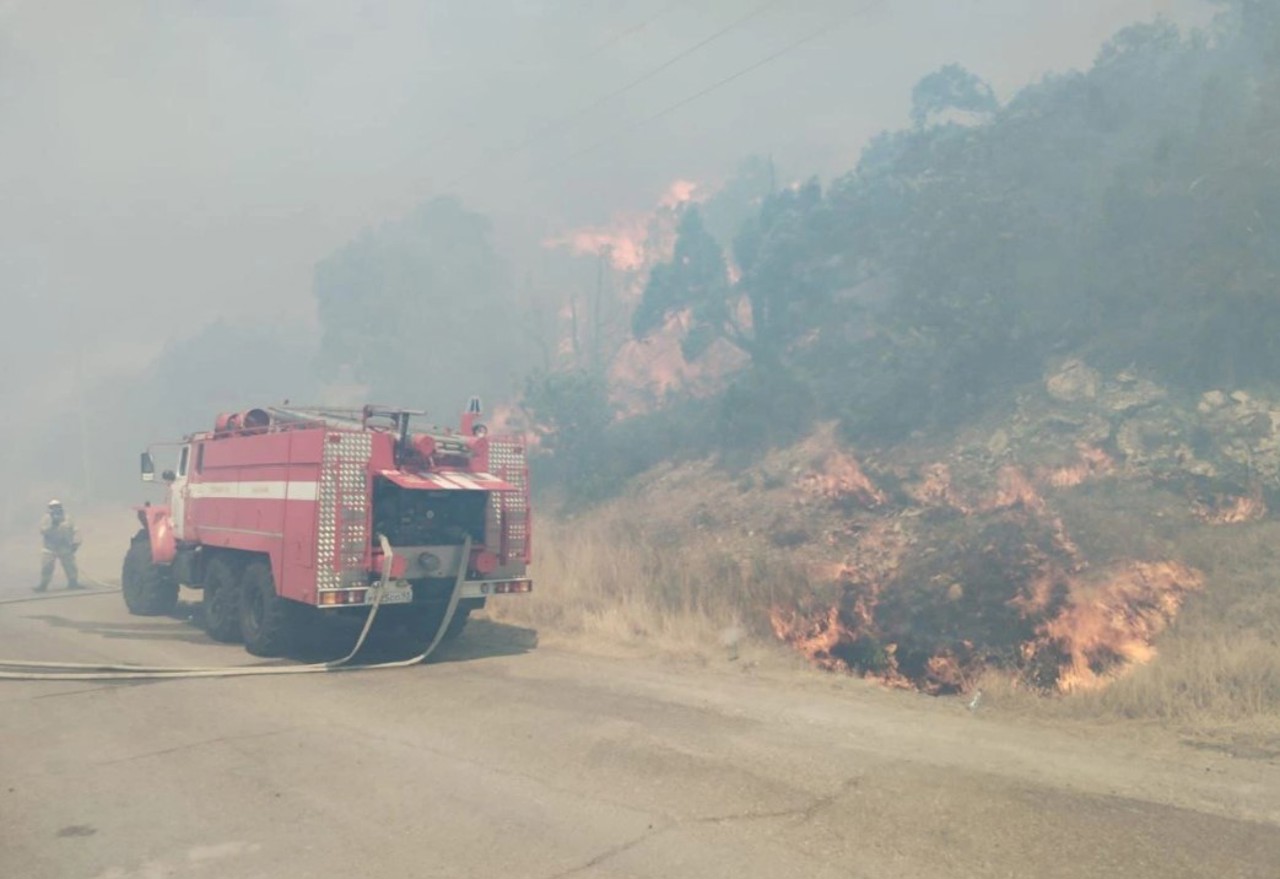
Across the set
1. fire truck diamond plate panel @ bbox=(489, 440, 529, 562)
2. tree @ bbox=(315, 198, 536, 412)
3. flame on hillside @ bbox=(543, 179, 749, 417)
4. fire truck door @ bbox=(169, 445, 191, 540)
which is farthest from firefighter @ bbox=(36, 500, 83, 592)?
tree @ bbox=(315, 198, 536, 412)

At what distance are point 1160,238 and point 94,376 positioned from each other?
98.0 m

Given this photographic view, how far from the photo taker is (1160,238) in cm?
2092

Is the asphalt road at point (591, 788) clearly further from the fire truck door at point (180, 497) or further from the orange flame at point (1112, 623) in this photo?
the fire truck door at point (180, 497)

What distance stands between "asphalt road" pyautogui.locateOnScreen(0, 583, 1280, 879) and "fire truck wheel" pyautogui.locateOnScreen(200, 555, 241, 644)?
9.60 feet

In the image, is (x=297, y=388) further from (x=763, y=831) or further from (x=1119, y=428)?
(x=763, y=831)

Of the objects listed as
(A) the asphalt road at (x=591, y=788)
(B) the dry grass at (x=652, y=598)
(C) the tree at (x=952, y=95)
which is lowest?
(A) the asphalt road at (x=591, y=788)

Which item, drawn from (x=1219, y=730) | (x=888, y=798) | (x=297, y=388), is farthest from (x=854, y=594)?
(x=297, y=388)

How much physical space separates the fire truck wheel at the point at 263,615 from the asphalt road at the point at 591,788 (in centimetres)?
171

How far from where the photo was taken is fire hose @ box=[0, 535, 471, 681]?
901cm

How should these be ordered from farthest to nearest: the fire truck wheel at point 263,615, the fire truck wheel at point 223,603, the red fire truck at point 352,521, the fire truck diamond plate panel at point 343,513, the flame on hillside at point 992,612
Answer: the fire truck wheel at point 223,603, the fire truck wheel at point 263,615, the red fire truck at point 352,521, the fire truck diamond plate panel at point 343,513, the flame on hillside at point 992,612

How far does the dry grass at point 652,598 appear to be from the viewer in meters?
10.8

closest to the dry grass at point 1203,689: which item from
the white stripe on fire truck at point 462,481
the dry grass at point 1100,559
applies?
the dry grass at point 1100,559

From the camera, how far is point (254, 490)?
10922 mm

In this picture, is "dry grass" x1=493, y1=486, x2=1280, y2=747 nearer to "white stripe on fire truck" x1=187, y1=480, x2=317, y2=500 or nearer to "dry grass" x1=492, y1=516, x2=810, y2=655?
"dry grass" x1=492, y1=516, x2=810, y2=655
